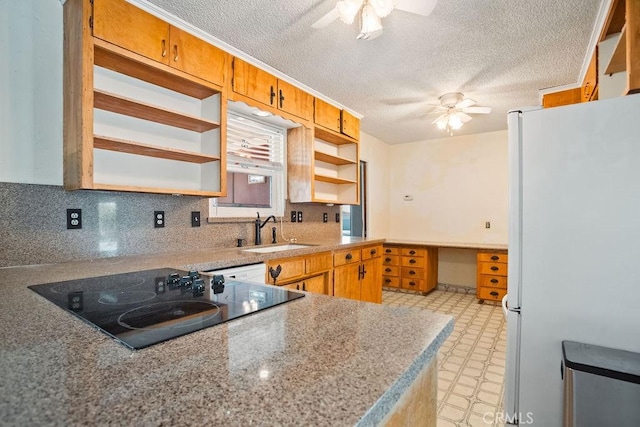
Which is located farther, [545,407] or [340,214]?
[340,214]

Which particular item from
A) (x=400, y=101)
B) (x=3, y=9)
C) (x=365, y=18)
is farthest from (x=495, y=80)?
(x=3, y=9)

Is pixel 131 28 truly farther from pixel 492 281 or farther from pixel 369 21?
pixel 492 281

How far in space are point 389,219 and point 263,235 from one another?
319 cm

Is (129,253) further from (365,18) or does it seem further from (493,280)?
(493,280)

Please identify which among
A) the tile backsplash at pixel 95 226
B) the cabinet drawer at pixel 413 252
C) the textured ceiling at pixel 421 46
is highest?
the textured ceiling at pixel 421 46

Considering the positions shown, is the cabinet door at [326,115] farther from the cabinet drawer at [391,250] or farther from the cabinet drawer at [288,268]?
the cabinet drawer at [391,250]

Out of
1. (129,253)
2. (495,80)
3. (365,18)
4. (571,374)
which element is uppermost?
(495,80)

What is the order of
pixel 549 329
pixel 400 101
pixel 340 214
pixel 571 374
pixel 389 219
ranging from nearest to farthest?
1. pixel 571 374
2. pixel 549 329
3. pixel 400 101
4. pixel 340 214
5. pixel 389 219

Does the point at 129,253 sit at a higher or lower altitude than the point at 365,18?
lower

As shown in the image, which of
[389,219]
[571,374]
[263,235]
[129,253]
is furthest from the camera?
[389,219]

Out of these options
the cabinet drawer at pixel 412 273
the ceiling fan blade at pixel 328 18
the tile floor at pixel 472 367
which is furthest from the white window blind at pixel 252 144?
the cabinet drawer at pixel 412 273

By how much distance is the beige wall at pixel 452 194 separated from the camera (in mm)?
4664

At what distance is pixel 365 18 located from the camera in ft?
5.50

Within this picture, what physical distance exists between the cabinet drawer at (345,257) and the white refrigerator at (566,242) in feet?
4.95
